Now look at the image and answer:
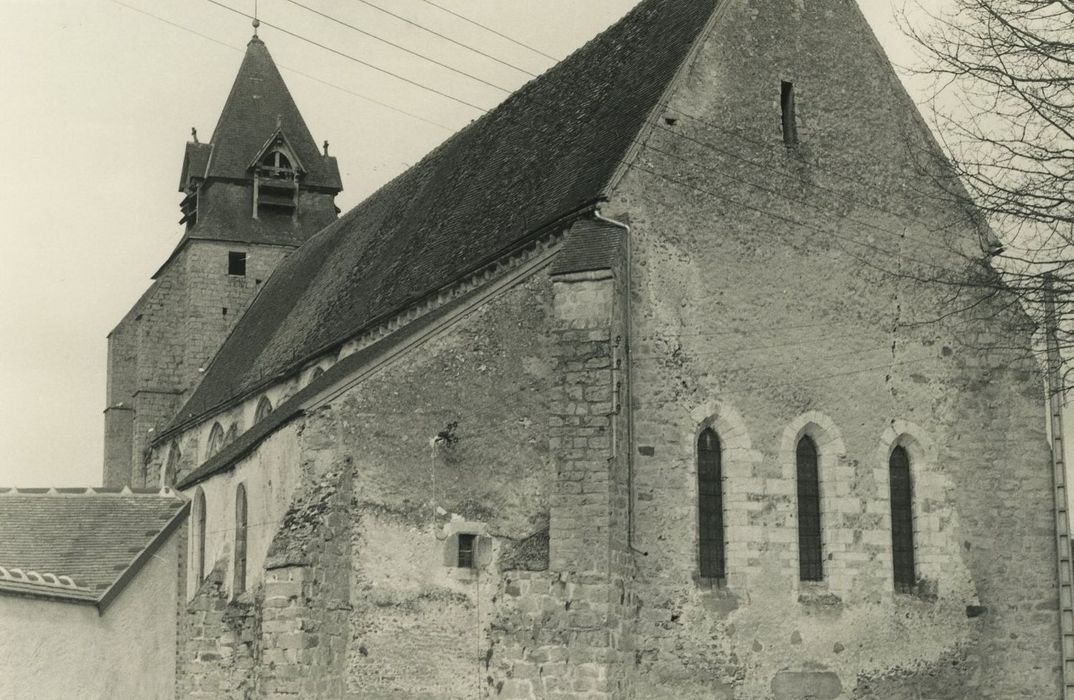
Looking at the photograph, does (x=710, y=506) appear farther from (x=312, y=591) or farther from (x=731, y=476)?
(x=312, y=591)

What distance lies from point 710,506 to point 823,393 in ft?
7.24

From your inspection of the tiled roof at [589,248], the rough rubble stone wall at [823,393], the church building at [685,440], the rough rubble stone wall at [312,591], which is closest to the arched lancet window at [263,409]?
the church building at [685,440]

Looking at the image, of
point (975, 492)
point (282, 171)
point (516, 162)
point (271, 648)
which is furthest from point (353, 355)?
point (282, 171)

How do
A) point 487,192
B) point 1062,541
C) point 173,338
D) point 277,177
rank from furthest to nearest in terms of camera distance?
1. point 277,177
2. point 173,338
3. point 487,192
4. point 1062,541

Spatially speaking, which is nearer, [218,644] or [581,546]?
[581,546]

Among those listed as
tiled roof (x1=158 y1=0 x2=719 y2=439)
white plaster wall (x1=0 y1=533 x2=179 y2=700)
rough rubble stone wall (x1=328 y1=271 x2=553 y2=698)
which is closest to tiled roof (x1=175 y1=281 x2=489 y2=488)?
rough rubble stone wall (x1=328 y1=271 x2=553 y2=698)

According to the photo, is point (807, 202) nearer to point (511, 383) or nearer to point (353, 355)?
point (511, 383)

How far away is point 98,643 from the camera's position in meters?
23.0

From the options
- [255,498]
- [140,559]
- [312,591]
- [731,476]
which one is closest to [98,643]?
[140,559]

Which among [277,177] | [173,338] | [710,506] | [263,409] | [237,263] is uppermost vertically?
[277,177]

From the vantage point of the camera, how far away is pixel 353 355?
21.6m

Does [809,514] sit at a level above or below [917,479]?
below

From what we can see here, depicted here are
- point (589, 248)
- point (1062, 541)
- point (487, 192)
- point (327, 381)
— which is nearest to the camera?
point (589, 248)

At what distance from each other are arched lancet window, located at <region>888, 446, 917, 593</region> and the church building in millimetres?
41
